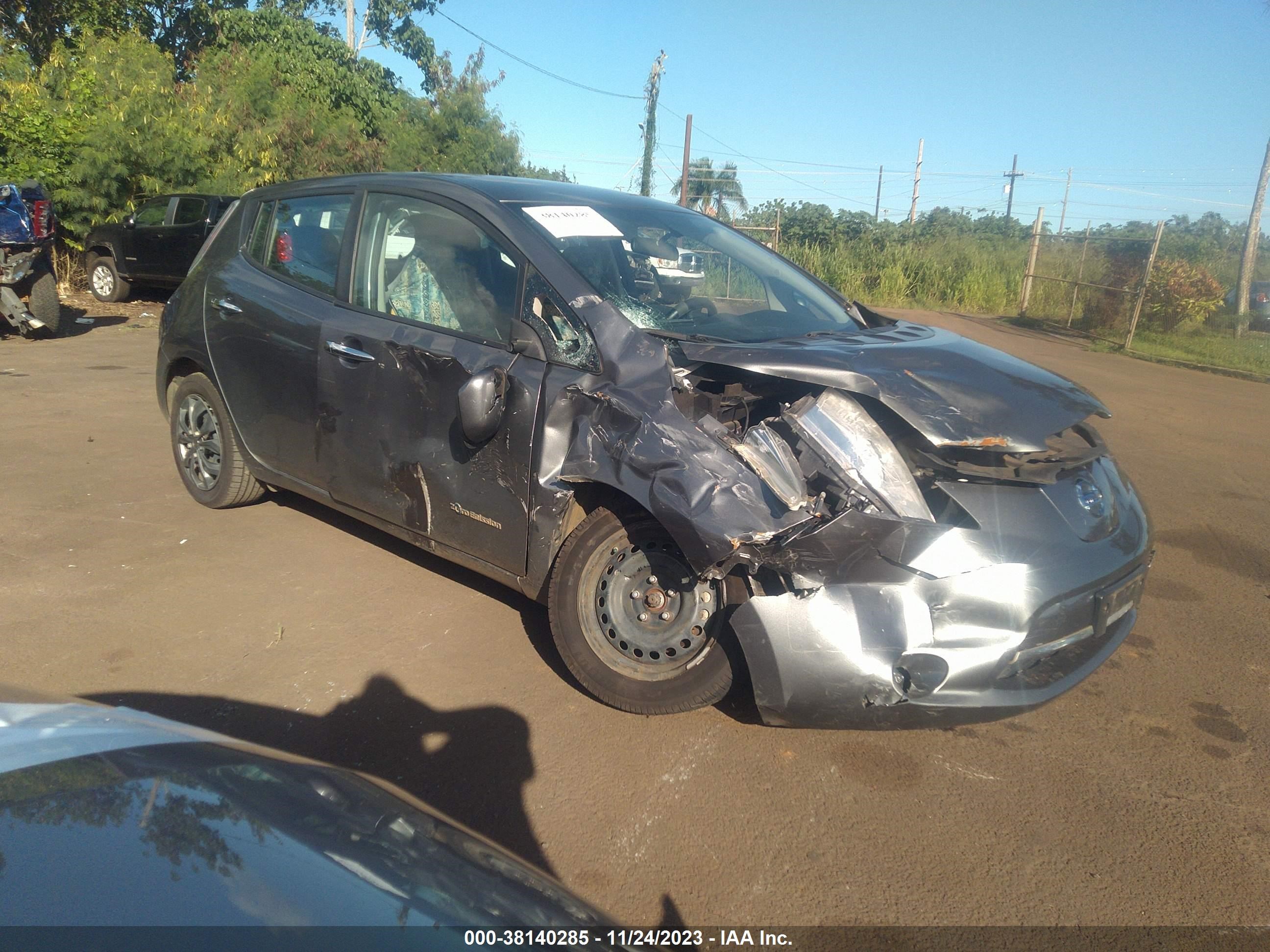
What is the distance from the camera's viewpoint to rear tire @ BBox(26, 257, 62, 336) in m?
10.6

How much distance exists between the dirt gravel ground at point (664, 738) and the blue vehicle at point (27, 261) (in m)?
6.44

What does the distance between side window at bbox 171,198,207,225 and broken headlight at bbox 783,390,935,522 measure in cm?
1301

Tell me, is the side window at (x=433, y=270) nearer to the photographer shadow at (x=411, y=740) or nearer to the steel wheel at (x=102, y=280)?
the photographer shadow at (x=411, y=740)

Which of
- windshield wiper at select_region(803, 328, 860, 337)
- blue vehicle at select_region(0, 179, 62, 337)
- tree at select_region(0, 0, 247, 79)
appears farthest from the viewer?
tree at select_region(0, 0, 247, 79)

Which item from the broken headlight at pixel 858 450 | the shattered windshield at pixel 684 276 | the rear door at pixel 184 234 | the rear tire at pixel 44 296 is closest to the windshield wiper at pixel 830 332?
the shattered windshield at pixel 684 276

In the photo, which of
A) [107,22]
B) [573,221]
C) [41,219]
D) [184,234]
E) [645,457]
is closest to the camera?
[645,457]

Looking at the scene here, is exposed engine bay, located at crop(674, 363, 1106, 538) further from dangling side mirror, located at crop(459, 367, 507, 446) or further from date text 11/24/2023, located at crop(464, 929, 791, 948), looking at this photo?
date text 11/24/2023, located at crop(464, 929, 791, 948)

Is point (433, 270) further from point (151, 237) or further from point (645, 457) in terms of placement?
point (151, 237)

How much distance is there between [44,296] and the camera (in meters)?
10.7

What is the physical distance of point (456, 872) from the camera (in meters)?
1.44

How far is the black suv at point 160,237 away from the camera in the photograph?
1324 cm

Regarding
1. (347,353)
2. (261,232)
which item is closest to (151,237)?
(261,232)

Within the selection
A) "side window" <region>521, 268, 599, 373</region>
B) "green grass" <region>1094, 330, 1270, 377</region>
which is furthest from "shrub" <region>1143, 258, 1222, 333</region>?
"side window" <region>521, 268, 599, 373</region>

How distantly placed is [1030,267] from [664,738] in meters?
19.3
